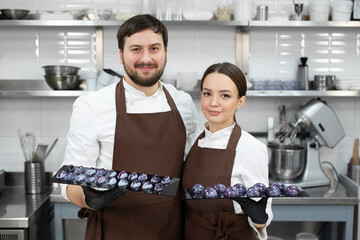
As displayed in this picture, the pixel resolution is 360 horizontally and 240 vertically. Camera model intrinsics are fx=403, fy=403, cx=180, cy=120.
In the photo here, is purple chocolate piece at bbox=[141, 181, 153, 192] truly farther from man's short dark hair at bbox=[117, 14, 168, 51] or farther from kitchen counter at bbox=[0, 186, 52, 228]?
kitchen counter at bbox=[0, 186, 52, 228]

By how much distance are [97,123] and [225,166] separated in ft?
1.86

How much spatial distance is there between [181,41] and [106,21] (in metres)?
0.63

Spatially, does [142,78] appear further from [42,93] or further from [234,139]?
[42,93]

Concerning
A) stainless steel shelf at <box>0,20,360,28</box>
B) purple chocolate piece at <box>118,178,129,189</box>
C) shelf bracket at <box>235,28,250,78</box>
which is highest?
stainless steel shelf at <box>0,20,360,28</box>

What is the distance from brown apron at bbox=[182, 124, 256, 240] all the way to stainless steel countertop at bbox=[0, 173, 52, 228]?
1165mm

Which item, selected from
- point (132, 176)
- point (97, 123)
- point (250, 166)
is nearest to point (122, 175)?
point (132, 176)

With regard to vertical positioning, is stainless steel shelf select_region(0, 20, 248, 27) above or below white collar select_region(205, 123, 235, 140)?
above

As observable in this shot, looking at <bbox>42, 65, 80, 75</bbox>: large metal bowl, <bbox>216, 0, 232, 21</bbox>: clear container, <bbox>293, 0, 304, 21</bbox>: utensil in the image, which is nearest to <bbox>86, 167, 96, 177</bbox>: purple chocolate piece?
<bbox>42, 65, 80, 75</bbox>: large metal bowl

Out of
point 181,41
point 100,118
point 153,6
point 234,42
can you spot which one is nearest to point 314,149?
point 234,42

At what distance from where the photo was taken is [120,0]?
122 inches

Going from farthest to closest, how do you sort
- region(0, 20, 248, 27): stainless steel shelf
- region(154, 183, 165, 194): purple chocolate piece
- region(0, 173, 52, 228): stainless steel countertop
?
1. region(0, 20, 248, 27): stainless steel shelf
2. region(0, 173, 52, 228): stainless steel countertop
3. region(154, 183, 165, 194): purple chocolate piece

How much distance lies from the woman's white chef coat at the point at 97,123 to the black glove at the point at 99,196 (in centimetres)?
22

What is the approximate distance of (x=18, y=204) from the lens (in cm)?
265

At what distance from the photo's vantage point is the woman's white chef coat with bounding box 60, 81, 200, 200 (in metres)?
1.69
